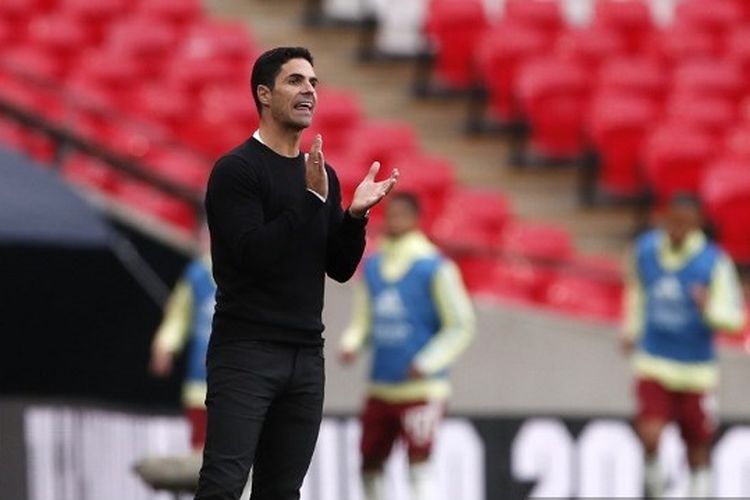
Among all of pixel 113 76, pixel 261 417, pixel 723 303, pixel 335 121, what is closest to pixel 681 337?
pixel 723 303

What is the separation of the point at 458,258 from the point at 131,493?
A: 10.5 feet

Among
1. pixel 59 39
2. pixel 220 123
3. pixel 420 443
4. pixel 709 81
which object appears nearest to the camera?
pixel 420 443

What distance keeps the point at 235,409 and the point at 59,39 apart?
10184 mm

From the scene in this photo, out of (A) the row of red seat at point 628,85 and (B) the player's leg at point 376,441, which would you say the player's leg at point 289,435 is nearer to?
(B) the player's leg at point 376,441

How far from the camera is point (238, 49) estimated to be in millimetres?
17109

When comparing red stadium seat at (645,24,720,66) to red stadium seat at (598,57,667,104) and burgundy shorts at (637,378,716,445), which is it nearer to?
red stadium seat at (598,57,667,104)

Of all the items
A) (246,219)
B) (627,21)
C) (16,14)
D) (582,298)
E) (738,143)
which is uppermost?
(627,21)

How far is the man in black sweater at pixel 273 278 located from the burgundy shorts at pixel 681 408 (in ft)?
17.0

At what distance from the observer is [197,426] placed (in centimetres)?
1189

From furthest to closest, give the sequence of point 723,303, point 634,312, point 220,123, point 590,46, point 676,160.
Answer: point 590,46 → point 220,123 → point 676,160 → point 634,312 → point 723,303

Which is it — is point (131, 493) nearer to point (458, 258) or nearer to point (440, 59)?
point (458, 258)

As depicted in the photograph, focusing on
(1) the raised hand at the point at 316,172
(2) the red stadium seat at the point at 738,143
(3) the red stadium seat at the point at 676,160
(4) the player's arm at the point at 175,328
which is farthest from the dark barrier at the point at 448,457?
(1) the raised hand at the point at 316,172

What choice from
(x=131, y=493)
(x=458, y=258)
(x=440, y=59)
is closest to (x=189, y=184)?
(x=458, y=258)

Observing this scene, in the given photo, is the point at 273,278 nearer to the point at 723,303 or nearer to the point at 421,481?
the point at 421,481
